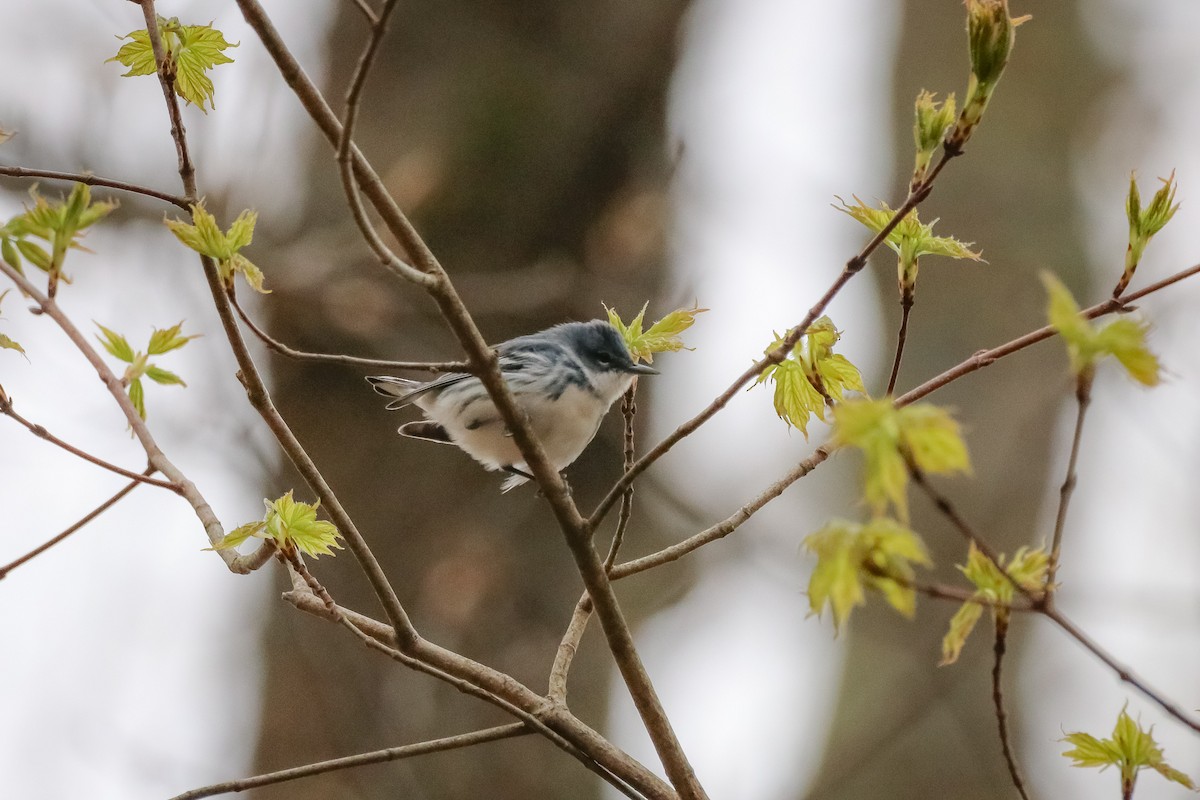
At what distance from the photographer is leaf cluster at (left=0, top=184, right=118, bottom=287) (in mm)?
1216

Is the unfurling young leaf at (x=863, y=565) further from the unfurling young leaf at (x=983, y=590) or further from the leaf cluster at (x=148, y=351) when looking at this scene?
the leaf cluster at (x=148, y=351)

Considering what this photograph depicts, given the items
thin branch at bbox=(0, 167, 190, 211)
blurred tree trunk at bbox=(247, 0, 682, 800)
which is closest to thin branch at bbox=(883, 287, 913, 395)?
thin branch at bbox=(0, 167, 190, 211)

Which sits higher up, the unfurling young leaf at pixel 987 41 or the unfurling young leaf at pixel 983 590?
the unfurling young leaf at pixel 987 41

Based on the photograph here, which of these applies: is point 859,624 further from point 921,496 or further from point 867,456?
point 867,456

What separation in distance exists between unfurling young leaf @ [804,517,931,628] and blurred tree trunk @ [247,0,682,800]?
2.62 m

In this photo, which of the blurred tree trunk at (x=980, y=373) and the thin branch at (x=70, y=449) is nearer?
the thin branch at (x=70, y=449)

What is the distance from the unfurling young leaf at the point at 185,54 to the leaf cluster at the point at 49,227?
37 cm

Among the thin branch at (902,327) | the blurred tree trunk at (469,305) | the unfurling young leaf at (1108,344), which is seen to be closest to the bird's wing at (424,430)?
the blurred tree trunk at (469,305)

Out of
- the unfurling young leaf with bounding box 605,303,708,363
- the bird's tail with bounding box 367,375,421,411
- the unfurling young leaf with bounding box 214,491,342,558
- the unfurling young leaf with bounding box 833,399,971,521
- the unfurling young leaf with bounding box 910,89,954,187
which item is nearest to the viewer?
the unfurling young leaf with bounding box 833,399,971,521

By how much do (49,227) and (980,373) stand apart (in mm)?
4556

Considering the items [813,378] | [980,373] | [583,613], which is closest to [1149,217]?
[813,378]

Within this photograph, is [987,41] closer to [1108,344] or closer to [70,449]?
[1108,344]

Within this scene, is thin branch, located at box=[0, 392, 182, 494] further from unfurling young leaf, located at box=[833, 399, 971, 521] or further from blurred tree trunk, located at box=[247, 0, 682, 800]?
blurred tree trunk, located at box=[247, 0, 682, 800]

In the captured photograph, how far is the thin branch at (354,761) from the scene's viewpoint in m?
1.31
